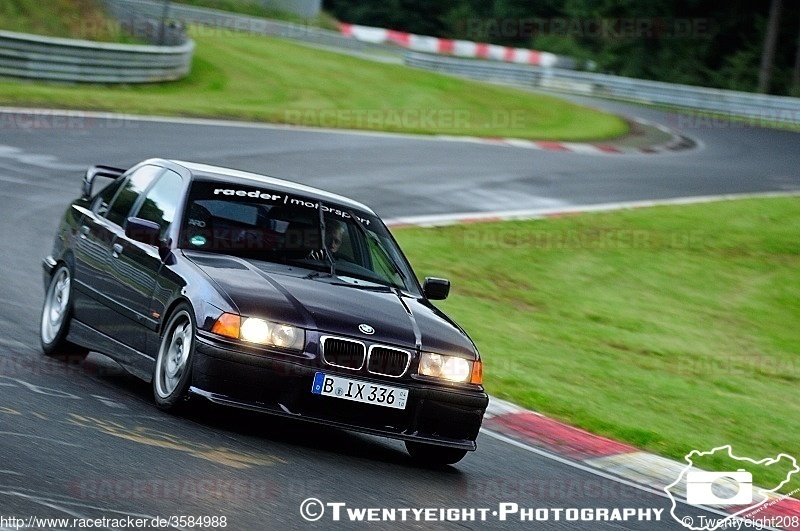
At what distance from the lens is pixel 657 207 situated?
69.3ft

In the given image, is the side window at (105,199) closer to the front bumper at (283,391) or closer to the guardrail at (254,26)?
the front bumper at (283,391)

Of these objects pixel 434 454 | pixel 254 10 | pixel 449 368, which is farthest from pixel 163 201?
pixel 254 10

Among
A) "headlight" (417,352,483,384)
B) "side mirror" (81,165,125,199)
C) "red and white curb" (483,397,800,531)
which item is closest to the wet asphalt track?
"red and white curb" (483,397,800,531)

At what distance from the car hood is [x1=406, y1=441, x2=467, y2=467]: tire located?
0.54m

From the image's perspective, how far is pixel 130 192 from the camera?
8820 millimetres

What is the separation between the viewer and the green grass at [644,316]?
402 inches

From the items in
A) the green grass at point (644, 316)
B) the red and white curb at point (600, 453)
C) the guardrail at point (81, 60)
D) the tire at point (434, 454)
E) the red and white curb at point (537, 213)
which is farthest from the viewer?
the guardrail at point (81, 60)

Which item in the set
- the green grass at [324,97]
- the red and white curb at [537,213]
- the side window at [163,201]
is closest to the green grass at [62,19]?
the green grass at [324,97]

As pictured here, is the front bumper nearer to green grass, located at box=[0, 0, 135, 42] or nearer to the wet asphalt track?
the wet asphalt track

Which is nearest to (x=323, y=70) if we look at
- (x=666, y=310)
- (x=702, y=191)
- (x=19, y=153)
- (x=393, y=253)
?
(x=702, y=191)

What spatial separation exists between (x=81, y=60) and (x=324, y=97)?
7.20m

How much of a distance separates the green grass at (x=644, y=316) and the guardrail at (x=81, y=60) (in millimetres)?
12561

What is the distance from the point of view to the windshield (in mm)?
7766

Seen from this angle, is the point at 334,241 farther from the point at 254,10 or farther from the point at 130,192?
the point at 254,10
